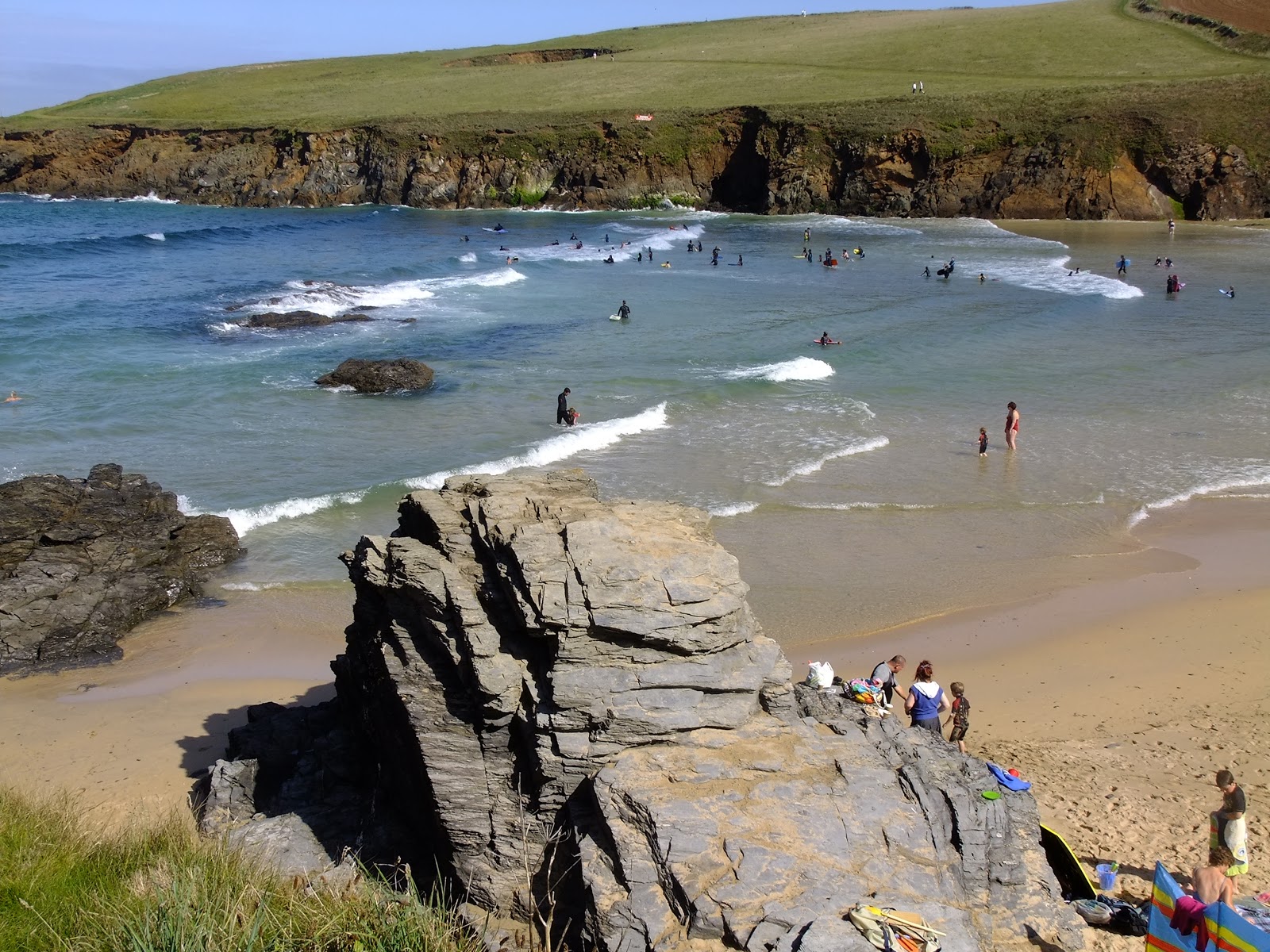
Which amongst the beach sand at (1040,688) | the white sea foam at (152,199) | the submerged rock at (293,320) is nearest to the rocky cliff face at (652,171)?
the white sea foam at (152,199)

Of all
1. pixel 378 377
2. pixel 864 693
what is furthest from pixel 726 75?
pixel 864 693

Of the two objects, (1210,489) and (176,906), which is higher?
(176,906)

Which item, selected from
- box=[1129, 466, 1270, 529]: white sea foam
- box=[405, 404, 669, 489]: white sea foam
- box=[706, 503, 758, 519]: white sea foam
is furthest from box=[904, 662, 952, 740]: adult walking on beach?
box=[405, 404, 669, 489]: white sea foam

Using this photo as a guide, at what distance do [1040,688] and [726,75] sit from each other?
289ft

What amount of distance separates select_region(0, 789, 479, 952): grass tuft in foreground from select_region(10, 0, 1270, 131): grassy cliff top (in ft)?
249

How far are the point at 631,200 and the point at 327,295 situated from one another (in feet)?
129

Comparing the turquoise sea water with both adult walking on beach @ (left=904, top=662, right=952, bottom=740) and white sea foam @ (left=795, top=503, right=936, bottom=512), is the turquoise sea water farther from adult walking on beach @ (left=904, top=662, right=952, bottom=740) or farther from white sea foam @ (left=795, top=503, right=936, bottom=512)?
adult walking on beach @ (left=904, top=662, right=952, bottom=740)

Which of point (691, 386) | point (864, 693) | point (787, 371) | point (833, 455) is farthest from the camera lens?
point (787, 371)

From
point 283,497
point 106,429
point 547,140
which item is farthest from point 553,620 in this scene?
point 547,140

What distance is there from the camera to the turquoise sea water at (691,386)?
19.9 metres

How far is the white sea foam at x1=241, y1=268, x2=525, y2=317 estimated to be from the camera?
39.9m

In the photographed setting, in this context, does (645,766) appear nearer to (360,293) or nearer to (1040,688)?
(1040,688)

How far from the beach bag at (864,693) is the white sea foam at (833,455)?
1037 cm

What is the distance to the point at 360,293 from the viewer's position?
43.3 m
